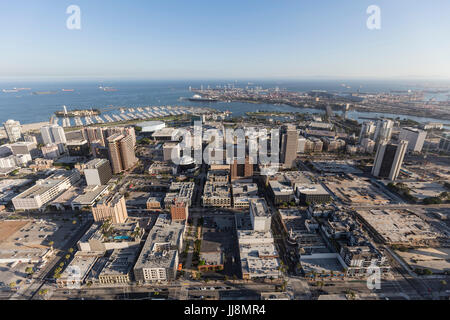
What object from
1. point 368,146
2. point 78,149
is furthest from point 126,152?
point 368,146

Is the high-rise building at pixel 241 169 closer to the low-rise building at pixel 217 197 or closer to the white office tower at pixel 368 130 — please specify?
the low-rise building at pixel 217 197

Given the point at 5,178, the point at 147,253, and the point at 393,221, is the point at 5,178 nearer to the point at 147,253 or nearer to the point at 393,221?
the point at 147,253

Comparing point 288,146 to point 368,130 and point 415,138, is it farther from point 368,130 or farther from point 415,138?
point 415,138

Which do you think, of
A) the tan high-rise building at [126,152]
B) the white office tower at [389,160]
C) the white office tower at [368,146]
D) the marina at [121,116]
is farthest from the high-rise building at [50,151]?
the white office tower at [368,146]

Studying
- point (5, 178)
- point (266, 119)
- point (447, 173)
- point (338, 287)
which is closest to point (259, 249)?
point (338, 287)

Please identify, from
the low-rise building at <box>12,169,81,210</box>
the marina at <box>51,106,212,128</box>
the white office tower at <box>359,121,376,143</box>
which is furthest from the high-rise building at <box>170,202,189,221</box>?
the marina at <box>51,106,212,128</box>
